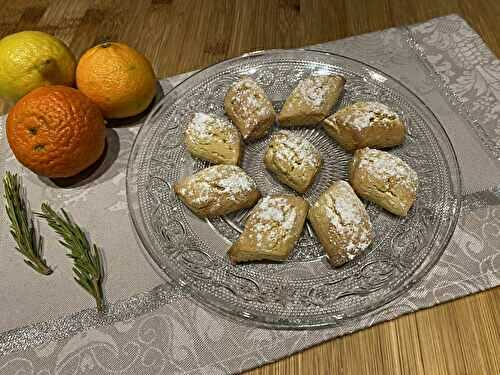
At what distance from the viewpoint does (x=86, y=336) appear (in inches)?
33.0

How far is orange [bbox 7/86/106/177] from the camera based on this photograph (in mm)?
934

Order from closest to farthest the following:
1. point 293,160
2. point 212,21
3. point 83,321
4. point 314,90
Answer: point 83,321 → point 293,160 → point 314,90 → point 212,21

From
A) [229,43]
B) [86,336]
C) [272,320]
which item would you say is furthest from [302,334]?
[229,43]

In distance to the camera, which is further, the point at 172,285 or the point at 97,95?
the point at 97,95

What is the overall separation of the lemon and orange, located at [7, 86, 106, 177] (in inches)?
5.1

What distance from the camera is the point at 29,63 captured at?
105 cm

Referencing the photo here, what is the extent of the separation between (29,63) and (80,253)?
18.4 inches

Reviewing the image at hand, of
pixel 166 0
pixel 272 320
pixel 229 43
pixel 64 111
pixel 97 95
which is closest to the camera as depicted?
pixel 272 320

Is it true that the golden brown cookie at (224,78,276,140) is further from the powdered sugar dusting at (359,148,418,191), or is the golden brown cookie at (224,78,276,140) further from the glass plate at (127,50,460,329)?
the powdered sugar dusting at (359,148,418,191)

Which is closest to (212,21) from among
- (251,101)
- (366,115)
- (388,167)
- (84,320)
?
(251,101)

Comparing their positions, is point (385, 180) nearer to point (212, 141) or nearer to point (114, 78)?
point (212, 141)

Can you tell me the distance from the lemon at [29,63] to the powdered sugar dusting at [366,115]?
66 cm

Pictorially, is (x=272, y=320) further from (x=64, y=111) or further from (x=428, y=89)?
(x=428, y=89)

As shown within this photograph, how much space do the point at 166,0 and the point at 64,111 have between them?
0.81 meters
